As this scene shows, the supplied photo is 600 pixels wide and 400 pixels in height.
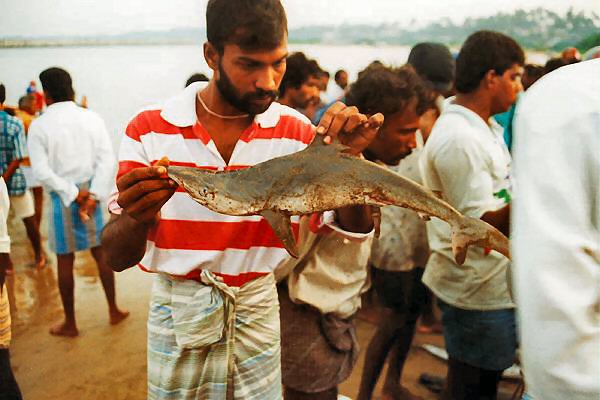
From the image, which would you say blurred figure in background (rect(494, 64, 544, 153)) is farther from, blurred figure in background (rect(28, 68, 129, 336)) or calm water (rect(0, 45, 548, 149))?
calm water (rect(0, 45, 548, 149))

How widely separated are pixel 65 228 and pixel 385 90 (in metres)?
2.55

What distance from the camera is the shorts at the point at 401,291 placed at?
268cm

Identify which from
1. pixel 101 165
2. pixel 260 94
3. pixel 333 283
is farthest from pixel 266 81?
pixel 101 165

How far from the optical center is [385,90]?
6.54 ft

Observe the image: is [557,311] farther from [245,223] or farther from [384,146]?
[384,146]

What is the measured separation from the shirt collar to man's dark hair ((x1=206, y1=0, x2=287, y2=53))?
180mm

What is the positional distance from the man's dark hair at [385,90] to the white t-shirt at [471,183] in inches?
6.6

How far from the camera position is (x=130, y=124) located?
1.39 meters

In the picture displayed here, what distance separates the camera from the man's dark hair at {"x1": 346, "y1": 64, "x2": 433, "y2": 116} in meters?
2.00

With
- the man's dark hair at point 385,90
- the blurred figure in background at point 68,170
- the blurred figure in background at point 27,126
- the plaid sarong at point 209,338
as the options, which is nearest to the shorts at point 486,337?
the man's dark hair at point 385,90

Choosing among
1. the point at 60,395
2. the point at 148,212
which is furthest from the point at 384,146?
the point at 60,395

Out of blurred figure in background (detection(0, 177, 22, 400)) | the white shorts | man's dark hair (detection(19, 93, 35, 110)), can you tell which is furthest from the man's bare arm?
man's dark hair (detection(19, 93, 35, 110))

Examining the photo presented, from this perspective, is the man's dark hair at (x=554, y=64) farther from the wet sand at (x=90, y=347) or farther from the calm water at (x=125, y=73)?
the calm water at (x=125, y=73)

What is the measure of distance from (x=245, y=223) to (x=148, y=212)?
1.05 ft
